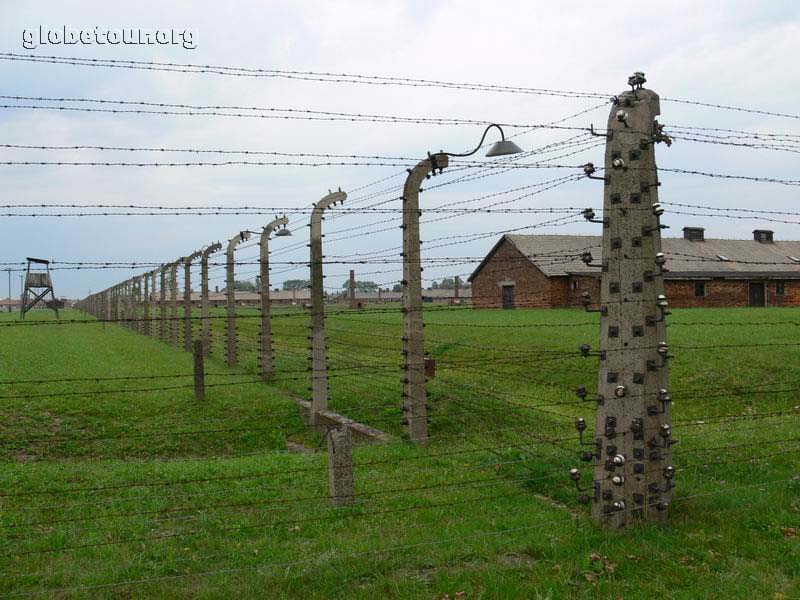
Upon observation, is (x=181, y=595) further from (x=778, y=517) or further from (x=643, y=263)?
(x=778, y=517)

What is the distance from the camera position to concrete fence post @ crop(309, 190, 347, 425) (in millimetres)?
14406

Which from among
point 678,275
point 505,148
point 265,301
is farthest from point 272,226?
point 678,275

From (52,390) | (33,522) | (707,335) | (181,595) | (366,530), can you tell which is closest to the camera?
(181,595)

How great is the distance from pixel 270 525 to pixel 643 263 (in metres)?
4.30

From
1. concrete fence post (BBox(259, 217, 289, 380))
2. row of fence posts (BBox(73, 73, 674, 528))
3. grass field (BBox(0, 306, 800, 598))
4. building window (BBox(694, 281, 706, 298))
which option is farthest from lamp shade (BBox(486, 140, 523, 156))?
building window (BBox(694, 281, 706, 298))

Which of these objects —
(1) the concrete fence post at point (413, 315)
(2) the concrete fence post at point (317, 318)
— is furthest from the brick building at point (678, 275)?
(1) the concrete fence post at point (413, 315)

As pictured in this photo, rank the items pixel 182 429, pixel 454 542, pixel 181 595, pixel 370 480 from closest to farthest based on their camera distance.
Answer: pixel 181 595 < pixel 454 542 < pixel 370 480 < pixel 182 429

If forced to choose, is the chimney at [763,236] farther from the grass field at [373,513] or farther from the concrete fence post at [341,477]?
the concrete fence post at [341,477]

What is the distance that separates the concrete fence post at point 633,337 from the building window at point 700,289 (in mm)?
42756

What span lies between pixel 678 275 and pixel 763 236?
15.4 metres

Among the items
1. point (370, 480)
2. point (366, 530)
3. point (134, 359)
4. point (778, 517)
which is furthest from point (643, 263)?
point (134, 359)

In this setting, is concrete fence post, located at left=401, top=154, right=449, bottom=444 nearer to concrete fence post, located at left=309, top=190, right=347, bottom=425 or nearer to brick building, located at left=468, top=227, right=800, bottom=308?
concrete fence post, located at left=309, top=190, right=347, bottom=425

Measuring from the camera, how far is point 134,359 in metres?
25.5

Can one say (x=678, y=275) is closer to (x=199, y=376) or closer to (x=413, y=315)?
(x=199, y=376)
